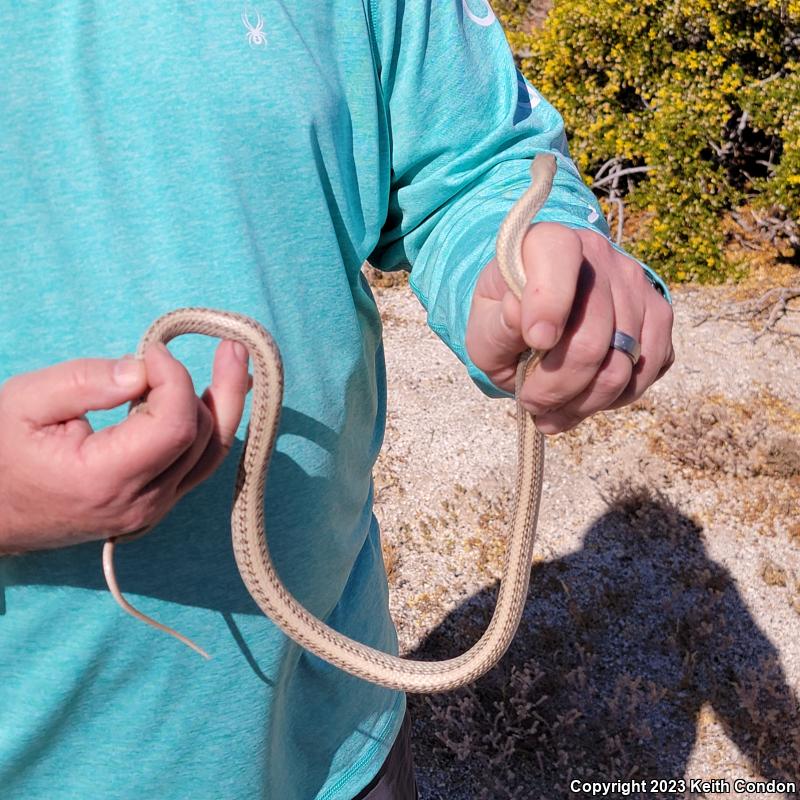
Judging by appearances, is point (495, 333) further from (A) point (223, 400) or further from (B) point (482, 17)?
(B) point (482, 17)

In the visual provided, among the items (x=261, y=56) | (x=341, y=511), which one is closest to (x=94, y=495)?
(x=341, y=511)

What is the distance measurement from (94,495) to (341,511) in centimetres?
48

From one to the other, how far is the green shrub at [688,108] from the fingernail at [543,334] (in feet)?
14.9

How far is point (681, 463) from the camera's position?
3895mm

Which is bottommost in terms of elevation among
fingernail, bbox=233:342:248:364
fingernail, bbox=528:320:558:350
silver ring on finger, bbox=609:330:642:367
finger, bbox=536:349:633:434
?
finger, bbox=536:349:633:434

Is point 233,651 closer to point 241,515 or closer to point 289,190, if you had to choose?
point 241,515

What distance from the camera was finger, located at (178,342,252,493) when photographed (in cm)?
85

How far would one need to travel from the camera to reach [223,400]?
33.7 inches

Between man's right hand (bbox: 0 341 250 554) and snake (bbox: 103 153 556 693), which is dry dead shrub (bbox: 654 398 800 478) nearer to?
snake (bbox: 103 153 556 693)

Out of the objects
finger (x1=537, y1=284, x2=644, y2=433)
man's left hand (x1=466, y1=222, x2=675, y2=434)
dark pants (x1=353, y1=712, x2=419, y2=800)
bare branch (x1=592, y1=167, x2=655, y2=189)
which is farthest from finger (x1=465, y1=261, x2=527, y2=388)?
bare branch (x1=592, y1=167, x2=655, y2=189)

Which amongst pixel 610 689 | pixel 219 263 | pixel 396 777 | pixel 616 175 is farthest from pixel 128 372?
pixel 616 175

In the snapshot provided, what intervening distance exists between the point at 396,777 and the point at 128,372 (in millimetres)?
1173

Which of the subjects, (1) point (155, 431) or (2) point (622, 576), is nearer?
(1) point (155, 431)

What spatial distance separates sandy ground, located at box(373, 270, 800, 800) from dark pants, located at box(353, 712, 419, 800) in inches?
47.5
